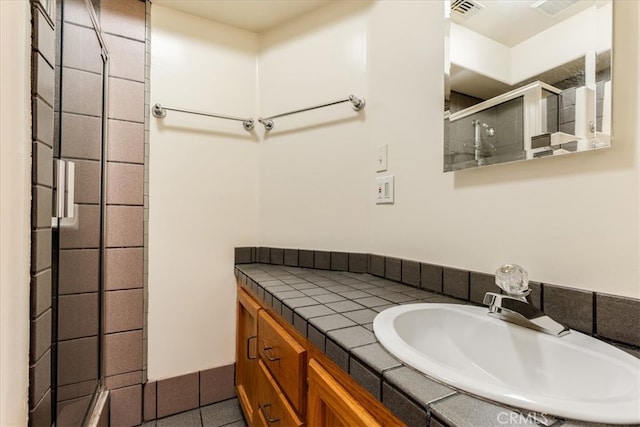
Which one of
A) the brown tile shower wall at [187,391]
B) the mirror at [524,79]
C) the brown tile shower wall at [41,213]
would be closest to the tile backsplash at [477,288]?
the mirror at [524,79]

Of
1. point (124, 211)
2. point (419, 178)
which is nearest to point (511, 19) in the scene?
point (419, 178)

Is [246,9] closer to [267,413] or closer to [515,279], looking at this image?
[515,279]

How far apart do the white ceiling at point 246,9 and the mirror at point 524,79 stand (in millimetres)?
845

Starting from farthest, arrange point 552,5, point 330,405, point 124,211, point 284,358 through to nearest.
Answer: point 124,211 < point 284,358 < point 552,5 < point 330,405

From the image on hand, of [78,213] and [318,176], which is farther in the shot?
[318,176]

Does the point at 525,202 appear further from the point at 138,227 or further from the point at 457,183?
the point at 138,227

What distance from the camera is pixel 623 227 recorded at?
635 mm

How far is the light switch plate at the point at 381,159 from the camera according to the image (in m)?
1.28

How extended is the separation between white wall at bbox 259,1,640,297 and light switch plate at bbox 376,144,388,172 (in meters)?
0.03

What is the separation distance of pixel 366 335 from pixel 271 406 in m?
0.57

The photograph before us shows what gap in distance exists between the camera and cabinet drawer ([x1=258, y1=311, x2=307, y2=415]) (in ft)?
2.57

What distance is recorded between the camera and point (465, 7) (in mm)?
946

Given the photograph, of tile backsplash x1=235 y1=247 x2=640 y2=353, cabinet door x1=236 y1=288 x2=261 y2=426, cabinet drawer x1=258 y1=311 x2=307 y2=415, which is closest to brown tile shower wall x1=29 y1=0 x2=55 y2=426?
cabinet drawer x1=258 y1=311 x2=307 y2=415

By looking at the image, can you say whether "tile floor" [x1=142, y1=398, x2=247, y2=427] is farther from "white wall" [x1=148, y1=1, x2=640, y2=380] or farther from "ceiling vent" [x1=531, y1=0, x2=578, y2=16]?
"ceiling vent" [x1=531, y1=0, x2=578, y2=16]
